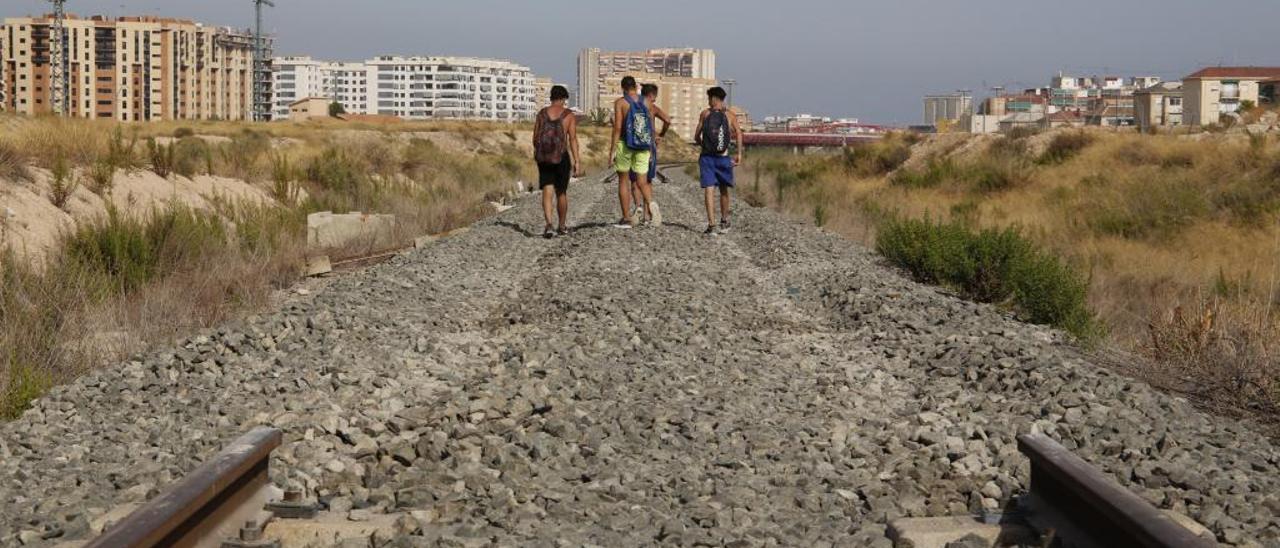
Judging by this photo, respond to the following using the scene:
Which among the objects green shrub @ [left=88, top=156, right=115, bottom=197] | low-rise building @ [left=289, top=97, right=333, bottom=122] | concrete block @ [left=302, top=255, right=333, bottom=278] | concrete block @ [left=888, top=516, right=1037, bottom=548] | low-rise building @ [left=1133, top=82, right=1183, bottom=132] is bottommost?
concrete block @ [left=888, top=516, right=1037, bottom=548]

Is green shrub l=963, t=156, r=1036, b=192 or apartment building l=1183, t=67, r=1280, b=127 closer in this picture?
green shrub l=963, t=156, r=1036, b=192

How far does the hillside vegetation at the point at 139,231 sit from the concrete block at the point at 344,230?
179 mm

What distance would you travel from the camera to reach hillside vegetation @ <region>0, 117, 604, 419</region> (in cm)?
816

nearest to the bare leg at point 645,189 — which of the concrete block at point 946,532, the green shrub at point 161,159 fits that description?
the green shrub at point 161,159

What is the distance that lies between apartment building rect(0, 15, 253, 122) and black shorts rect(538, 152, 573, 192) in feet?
548

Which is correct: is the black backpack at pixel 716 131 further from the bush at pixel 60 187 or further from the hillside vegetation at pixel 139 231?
the bush at pixel 60 187

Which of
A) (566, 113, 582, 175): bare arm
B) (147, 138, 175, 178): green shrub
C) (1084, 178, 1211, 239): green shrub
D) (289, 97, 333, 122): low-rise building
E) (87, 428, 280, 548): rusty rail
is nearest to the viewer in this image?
(87, 428, 280, 548): rusty rail

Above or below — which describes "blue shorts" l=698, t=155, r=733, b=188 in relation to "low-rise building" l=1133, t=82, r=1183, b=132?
below

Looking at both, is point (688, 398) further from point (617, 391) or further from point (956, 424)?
point (956, 424)

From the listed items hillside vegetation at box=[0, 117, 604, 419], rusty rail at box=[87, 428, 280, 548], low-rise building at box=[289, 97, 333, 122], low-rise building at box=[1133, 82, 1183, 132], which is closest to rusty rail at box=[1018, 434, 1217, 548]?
rusty rail at box=[87, 428, 280, 548]

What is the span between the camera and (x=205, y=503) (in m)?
3.90

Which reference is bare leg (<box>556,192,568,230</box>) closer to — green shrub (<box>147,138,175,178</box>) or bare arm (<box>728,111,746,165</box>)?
bare arm (<box>728,111,746,165</box>)

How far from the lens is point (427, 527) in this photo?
4.30 m

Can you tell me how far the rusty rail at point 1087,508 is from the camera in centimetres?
351
